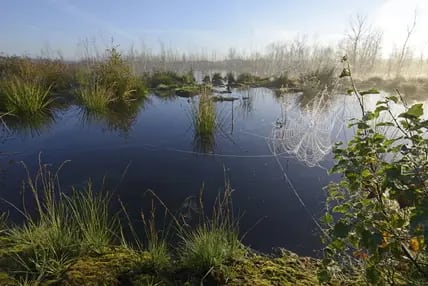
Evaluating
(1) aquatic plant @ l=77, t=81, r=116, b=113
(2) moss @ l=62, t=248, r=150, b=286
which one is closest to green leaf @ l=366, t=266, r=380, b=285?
(2) moss @ l=62, t=248, r=150, b=286

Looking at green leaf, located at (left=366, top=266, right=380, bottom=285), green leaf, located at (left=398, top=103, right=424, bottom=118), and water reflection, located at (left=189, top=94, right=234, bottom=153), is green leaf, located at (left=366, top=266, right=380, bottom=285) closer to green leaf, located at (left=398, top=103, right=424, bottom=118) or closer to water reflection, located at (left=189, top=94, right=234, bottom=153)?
green leaf, located at (left=398, top=103, right=424, bottom=118)

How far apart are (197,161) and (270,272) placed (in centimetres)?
231

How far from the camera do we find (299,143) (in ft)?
15.1

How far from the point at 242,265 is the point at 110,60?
322 inches

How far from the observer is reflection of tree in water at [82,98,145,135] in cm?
548

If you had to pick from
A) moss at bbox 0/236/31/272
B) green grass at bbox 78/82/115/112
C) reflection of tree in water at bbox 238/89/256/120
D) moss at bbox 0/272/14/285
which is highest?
green grass at bbox 78/82/115/112

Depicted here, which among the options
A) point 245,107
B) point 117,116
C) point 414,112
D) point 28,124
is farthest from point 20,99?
point 414,112

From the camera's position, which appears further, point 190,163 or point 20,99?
point 20,99

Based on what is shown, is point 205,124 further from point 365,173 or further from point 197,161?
point 365,173

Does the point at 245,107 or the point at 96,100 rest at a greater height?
the point at 96,100

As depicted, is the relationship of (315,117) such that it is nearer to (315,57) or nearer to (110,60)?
(110,60)

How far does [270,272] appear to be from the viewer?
1712 millimetres

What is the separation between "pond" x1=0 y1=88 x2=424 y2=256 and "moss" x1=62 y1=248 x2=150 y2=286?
700mm

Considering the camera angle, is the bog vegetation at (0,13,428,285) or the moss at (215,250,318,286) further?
the moss at (215,250,318,286)
